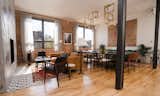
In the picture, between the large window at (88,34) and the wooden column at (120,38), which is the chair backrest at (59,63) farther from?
the large window at (88,34)

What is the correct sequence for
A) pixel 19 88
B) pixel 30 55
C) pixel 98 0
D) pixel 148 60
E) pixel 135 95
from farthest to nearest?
pixel 148 60 → pixel 30 55 → pixel 98 0 → pixel 19 88 → pixel 135 95

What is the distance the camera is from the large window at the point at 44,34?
705 centimetres

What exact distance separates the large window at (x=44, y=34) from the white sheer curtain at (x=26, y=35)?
1.45 ft

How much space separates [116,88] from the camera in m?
3.04

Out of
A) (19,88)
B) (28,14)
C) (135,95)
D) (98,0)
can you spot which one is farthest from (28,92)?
(28,14)

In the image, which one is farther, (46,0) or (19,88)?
(46,0)

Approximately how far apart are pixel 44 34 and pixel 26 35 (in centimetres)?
125

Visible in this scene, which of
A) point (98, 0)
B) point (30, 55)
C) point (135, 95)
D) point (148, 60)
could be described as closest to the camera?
point (135, 95)

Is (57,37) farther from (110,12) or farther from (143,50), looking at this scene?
(143,50)

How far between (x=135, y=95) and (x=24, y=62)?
5776mm

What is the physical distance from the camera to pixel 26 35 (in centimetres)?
637

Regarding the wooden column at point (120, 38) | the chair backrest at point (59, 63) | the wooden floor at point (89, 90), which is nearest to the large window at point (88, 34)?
the chair backrest at point (59, 63)

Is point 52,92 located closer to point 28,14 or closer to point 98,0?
point 98,0

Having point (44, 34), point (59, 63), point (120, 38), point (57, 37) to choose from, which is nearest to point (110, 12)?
point (120, 38)
